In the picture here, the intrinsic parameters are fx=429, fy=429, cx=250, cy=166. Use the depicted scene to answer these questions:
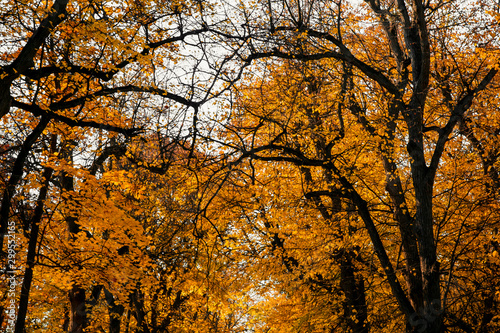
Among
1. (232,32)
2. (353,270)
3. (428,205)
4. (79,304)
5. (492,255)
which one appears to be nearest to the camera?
(428,205)

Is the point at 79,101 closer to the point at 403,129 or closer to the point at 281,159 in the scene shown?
the point at 281,159

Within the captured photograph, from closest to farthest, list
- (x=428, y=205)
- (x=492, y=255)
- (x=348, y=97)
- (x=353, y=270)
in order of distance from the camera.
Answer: (x=428, y=205), (x=492, y=255), (x=348, y=97), (x=353, y=270)

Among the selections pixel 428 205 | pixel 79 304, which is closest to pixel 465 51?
pixel 428 205

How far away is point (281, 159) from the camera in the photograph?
781cm

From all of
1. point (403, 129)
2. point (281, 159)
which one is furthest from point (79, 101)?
point (403, 129)

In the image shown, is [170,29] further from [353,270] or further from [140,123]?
[353,270]

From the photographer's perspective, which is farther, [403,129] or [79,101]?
[403,129]

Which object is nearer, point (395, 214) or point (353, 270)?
point (395, 214)

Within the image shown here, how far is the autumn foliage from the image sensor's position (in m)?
6.89

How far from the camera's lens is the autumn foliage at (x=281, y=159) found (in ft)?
22.6

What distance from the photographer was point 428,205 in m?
6.99

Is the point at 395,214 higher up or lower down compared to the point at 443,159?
lower down

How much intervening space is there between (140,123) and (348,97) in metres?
4.36

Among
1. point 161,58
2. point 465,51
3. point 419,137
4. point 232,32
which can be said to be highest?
point 465,51
